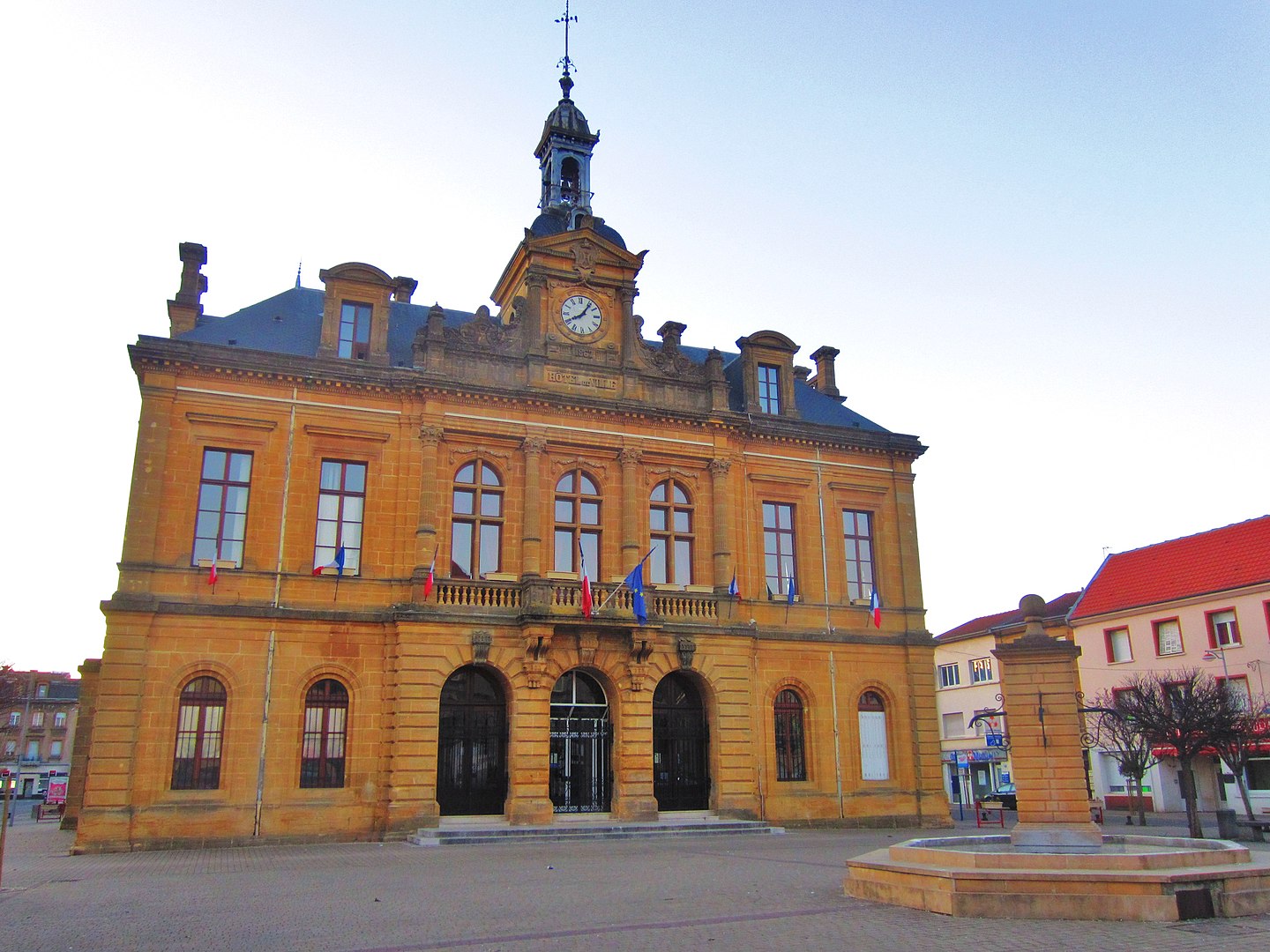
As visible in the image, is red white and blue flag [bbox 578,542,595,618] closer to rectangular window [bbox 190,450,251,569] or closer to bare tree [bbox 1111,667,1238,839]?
rectangular window [bbox 190,450,251,569]

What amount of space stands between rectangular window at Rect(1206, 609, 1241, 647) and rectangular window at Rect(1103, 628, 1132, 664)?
13.3ft

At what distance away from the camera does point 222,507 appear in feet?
86.2

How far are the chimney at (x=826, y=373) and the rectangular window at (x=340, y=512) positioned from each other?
57.6 ft

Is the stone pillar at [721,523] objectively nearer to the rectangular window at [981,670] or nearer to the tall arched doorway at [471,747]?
the tall arched doorway at [471,747]

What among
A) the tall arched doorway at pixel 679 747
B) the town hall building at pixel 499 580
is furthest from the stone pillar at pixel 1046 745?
the tall arched doorway at pixel 679 747

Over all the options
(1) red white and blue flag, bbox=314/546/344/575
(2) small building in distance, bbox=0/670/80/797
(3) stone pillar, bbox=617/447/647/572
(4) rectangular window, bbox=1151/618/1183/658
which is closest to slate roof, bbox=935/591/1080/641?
(4) rectangular window, bbox=1151/618/1183/658

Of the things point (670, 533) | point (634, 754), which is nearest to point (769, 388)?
point (670, 533)

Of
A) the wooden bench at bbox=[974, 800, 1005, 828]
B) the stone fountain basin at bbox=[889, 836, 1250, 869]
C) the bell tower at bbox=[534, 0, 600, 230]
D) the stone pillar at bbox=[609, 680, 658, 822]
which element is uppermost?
the bell tower at bbox=[534, 0, 600, 230]

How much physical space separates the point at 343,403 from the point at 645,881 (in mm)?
16546

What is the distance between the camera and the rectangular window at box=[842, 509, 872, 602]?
107 feet

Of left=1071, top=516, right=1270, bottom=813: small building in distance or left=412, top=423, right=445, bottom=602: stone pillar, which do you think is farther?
left=1071, top=516, right=1270, bottom=813: small building in distance

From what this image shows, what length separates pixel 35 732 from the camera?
95125 millimetres

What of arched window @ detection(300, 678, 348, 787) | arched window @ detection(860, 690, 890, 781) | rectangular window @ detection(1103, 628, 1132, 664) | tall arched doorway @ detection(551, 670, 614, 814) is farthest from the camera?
rectangular window @ detection(1103, 628, 1132, 664)

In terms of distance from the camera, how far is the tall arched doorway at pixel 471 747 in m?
26.6
